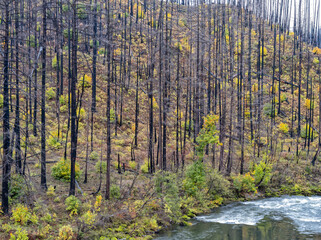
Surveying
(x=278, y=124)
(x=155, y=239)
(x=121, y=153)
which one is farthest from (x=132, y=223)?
(x=278, y=124)

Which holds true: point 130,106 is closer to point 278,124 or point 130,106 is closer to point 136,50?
point 136,50

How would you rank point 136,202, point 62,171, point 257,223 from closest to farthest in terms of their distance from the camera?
point 136,202
point 257,223
point 62,171

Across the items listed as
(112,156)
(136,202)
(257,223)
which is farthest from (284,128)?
(136,202)

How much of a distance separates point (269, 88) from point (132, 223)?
121 ft

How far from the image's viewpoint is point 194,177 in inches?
762

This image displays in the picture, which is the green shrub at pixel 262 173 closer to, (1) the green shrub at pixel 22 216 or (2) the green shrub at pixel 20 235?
(1) the green shrub at pixel 22 216

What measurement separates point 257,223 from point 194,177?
4.50 metres

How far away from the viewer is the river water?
14766 millimetres

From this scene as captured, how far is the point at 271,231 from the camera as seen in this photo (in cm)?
1559

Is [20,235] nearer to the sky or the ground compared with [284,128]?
nearer to the sky

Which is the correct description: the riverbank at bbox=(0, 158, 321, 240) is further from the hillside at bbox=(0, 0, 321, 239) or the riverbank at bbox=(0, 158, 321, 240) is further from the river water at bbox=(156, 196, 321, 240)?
the river water at bbox=(156, 196, 321, 240)

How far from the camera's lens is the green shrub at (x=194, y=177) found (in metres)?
19.2

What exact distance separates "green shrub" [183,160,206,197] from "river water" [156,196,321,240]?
5.86ft

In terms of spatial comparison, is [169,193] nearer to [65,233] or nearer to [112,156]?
[65,233]
